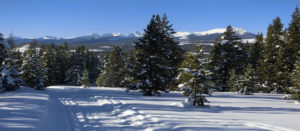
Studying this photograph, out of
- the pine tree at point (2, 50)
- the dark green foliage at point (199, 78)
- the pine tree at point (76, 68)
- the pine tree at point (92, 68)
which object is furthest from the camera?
the pine tree at point (92, 68)

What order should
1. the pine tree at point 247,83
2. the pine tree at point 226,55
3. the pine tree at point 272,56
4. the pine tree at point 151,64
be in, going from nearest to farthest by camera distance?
the pine tree at point 151,64
the pine tree at point 247,83
the pine tree at point 272,56
the pine tree at point 226,55

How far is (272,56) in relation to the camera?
1348 inches

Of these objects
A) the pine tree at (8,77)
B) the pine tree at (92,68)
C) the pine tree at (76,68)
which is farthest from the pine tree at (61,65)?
the pine tree at (8,77)

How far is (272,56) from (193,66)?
2609cm

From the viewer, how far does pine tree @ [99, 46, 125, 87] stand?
5075cm

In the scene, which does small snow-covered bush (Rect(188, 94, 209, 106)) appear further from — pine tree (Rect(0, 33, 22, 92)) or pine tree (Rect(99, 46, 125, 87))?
pine tree (Rect(99, 46, 125, 87))

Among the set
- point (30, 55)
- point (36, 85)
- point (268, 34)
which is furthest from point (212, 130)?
point (268, 34)

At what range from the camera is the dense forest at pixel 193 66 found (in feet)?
47.8

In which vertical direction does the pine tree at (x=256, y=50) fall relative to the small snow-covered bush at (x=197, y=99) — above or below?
above

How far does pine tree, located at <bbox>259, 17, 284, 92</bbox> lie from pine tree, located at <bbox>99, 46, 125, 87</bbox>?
29.3 metres

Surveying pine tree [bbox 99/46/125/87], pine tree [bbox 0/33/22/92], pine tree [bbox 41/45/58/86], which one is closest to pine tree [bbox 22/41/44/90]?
pine tree [bbox 0/33/22/92]

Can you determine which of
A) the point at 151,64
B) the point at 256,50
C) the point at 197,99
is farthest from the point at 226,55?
the point at 197,99

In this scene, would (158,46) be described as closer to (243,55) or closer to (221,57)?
(221,57)

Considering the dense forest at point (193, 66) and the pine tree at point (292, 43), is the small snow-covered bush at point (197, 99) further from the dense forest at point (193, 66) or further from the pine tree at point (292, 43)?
the pine tree at point (292, 43)
